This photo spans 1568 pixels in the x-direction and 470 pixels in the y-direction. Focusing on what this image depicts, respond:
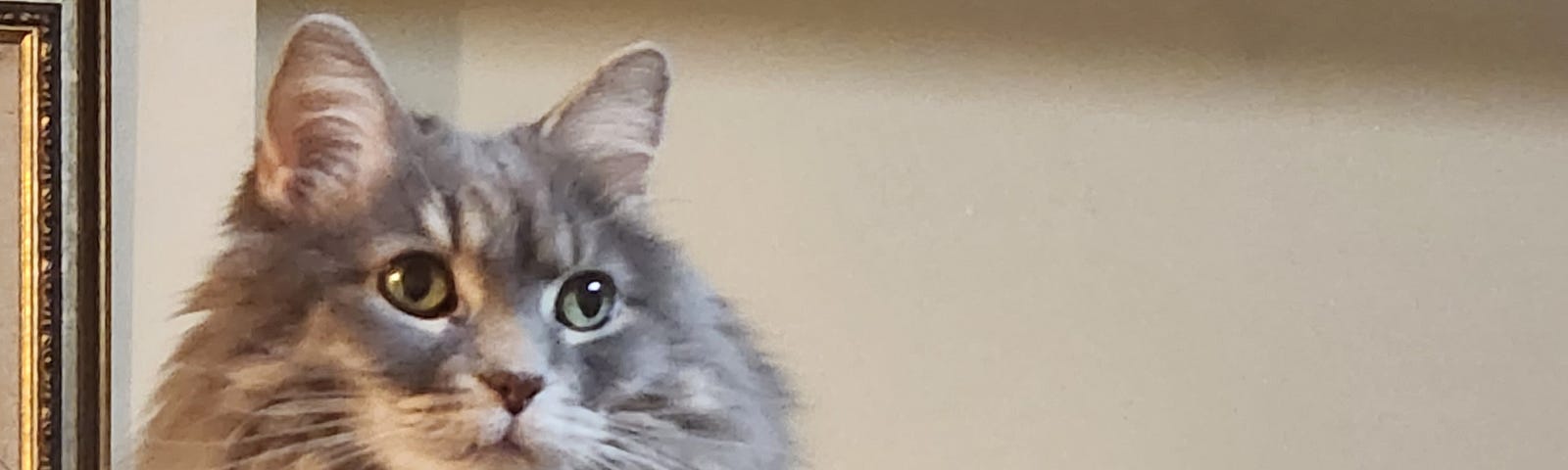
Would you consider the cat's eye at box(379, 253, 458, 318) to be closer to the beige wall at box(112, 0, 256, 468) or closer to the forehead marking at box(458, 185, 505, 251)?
the forehead marking at box(458, 185, 505, 251)

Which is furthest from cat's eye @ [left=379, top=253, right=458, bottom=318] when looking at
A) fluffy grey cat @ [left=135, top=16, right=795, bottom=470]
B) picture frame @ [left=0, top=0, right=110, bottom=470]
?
picture frame @ [left=0, top=0, right=110, bottom=470]

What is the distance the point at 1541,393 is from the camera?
1.38m

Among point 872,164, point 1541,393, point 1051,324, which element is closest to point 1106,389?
point 1051,324

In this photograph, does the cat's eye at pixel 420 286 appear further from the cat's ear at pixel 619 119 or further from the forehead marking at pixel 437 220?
the cat's ear at pixel 619 119

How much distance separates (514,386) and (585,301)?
0.28 ft

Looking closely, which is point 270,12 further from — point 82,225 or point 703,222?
point 703,222

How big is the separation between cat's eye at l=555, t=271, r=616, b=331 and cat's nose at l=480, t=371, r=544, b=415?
5 centimetres

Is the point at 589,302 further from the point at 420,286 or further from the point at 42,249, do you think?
the point at 42,249

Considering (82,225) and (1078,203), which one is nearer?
(82,225)

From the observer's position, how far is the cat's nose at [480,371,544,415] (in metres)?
1.14

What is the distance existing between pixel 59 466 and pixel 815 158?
592mm

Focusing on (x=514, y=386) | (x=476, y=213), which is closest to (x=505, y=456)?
(x=514, y=386)

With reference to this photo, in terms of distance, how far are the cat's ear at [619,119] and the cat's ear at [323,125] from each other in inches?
5.2

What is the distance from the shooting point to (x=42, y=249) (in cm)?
113
